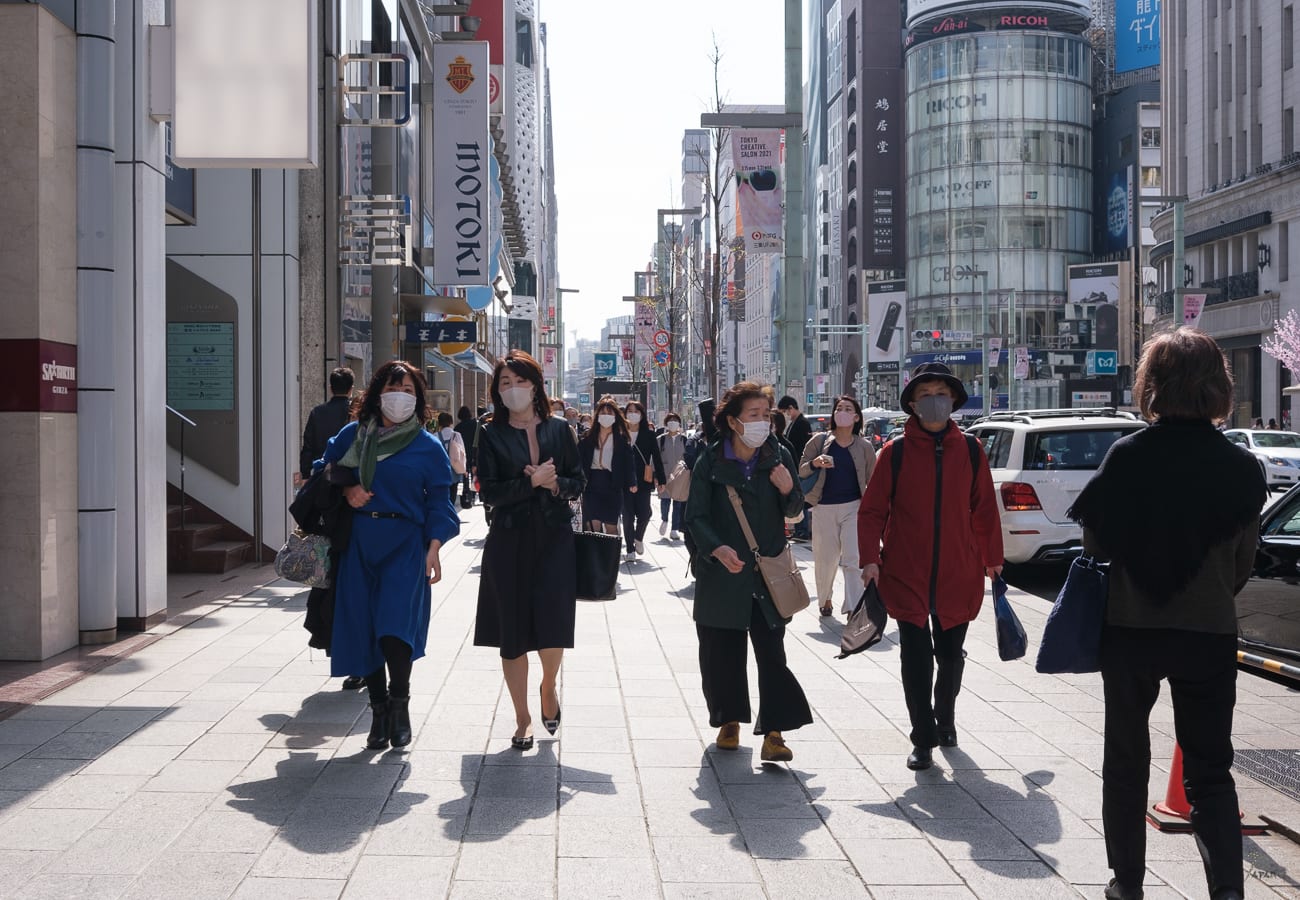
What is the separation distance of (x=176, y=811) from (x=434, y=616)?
19.0ft

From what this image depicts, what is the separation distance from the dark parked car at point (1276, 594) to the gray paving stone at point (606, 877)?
3.20 meters

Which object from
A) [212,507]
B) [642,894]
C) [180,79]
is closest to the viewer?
[642,894]

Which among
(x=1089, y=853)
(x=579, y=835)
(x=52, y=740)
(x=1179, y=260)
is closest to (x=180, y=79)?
(x=52, y=740)

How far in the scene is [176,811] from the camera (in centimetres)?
518

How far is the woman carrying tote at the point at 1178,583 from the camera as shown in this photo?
402 cm

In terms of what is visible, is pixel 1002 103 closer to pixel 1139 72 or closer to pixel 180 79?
pixel 1139 72

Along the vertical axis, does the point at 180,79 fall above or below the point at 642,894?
above

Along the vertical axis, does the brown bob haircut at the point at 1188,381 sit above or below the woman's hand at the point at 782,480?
above

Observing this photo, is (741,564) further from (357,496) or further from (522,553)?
(357,496)

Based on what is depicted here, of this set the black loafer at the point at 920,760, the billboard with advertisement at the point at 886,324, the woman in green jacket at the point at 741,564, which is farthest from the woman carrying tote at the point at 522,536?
the billboard with advertisement at the point at 886,324

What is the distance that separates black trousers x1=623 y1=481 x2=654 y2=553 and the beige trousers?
4656 millimetres

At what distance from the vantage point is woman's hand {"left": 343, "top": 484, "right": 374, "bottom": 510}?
6164 millimetres

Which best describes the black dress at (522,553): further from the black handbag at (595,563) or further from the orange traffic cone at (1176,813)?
the orange traffic cone at (1176,813)

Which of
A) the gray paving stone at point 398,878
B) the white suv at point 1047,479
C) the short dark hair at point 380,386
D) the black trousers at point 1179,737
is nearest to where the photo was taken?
the black trousers at point 1179,737
